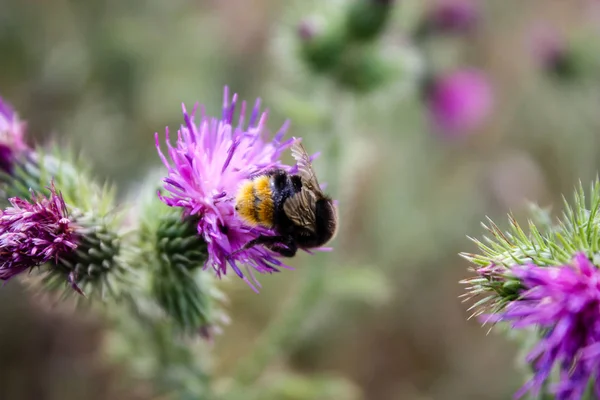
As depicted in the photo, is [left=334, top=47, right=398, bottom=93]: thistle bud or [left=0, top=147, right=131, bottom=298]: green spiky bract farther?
[left=334, top=47, right=398, bottom=93]: thistle bud

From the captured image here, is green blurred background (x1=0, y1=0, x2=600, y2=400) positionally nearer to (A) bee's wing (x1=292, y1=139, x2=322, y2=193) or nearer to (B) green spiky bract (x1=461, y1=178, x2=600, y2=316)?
(A) bee's wing (x1=292, y1=139, x2=322, y2=193)

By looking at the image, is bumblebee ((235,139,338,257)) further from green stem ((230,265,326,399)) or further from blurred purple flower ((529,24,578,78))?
blurred purple flower ((529,24,578,78))

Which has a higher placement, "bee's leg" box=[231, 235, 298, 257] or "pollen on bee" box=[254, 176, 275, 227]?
"pollen on bee" box=[254, 176, 275, 227]

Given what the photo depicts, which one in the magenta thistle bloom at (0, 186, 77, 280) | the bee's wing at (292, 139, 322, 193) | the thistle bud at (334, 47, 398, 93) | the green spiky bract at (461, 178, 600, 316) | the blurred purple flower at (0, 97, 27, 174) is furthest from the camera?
the thistle bud at (334, 47, 398, 93)

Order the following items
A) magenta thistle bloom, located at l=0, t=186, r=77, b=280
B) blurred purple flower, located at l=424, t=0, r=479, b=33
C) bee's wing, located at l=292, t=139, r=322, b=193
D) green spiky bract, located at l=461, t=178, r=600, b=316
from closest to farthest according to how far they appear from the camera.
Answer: green spiky bract, located at l=461, t=178, r=600, b=316 → magenta thistle bloom, located at l=0, t=186, r=77, b=280 → bee's wing, located at l=292, t=139, r=322, b=193 → blurred purple flower, located at l=424, t=0, r=479, b=33

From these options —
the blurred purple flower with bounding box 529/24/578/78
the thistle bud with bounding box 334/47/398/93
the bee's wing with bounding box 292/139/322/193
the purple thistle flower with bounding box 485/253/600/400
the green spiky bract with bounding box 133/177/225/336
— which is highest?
the blurred purple flower with bounding box 529/24/578/78

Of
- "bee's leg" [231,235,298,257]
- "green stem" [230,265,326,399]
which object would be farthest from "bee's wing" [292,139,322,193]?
"green stem" [230,265,326,399]
